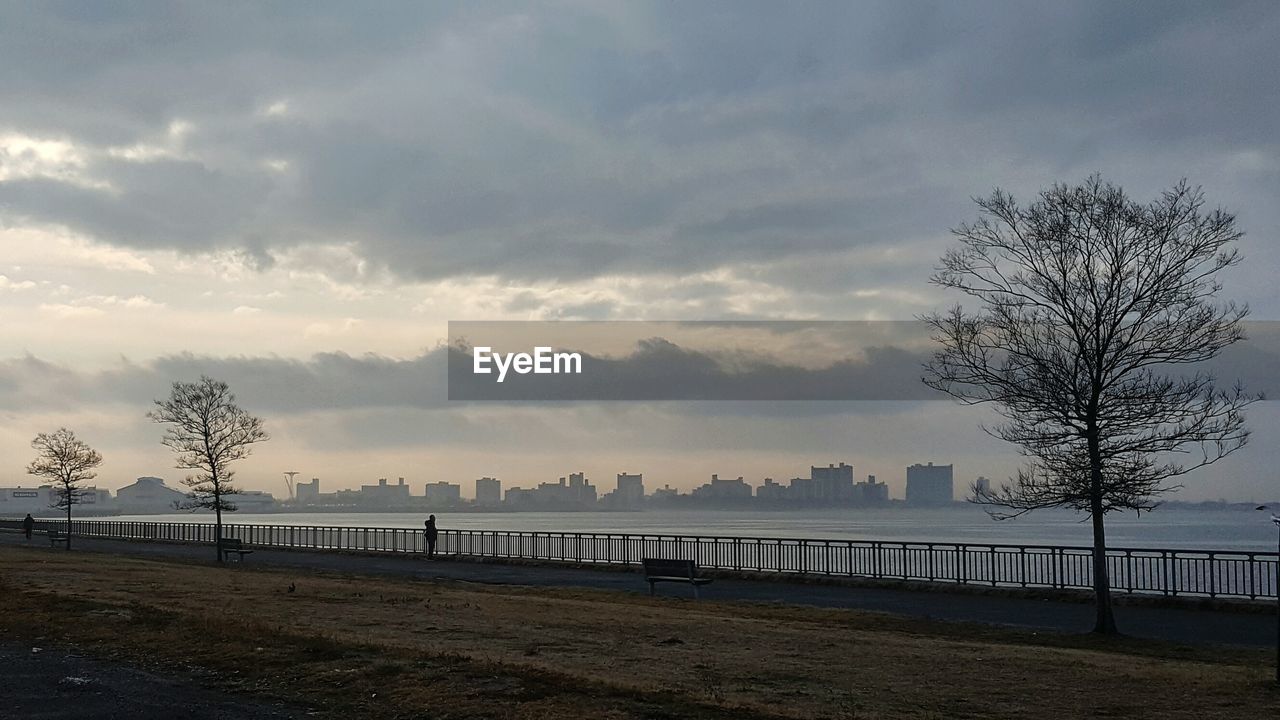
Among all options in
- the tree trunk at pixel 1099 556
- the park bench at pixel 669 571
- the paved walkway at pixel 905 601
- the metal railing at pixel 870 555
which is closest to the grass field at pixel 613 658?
the tree trunk at pixel 1099 556

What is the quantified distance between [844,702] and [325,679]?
5.30 metres

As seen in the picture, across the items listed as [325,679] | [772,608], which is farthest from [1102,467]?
[325,679]

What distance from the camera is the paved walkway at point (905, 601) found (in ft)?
65.6

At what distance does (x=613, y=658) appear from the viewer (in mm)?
13789

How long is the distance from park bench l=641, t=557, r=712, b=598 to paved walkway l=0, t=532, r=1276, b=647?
28.0 inches

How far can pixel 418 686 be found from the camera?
11008 mm

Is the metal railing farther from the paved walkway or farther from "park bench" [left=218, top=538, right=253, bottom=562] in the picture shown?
"park bench" [left=218, top=538, right=253, bottom=562]

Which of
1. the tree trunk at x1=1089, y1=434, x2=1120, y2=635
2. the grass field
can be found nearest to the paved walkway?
the tree trunk at x1=1089, y1=434, x2=1120, y2=635

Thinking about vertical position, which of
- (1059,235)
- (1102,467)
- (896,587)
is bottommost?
(896,587)

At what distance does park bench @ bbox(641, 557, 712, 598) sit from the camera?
2580cm

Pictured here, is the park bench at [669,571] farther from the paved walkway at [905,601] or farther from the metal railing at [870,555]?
the metal railing at [870,555]

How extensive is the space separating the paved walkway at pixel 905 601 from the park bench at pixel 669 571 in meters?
0.71

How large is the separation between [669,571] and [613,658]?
491 inches

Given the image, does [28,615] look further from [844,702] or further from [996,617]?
[996,617]
